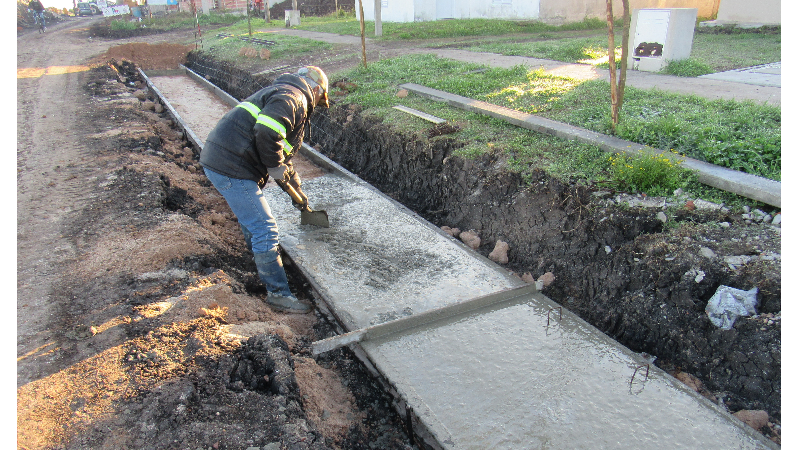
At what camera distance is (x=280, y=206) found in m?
5.28

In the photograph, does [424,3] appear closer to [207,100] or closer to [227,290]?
[207,100]

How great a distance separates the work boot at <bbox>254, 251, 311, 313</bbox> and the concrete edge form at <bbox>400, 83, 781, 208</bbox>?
10.6 ft

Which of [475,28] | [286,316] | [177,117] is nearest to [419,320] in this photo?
[286,316]

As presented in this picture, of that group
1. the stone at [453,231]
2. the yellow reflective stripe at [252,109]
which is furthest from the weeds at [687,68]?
the yellow reflective stripe at [252,109]

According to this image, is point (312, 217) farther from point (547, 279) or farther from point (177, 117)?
point (177, 117)

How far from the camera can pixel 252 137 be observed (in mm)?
3469

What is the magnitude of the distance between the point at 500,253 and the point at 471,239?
383mm

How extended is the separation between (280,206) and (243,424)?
319cm

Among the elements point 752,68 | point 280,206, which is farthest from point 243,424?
point 752,68

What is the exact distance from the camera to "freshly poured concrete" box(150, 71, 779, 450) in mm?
2508

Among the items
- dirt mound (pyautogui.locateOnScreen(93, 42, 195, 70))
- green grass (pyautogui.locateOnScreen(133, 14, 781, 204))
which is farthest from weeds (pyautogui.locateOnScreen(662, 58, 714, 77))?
dirt mound (pyautogui.locateOnScreen(93, 42, 195, 70))

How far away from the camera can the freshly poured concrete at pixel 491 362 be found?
2.51 meters

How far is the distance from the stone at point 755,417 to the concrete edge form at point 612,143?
62.9 inches

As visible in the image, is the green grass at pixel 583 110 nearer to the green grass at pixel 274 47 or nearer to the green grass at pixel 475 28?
the green grass at pixel 475 28
